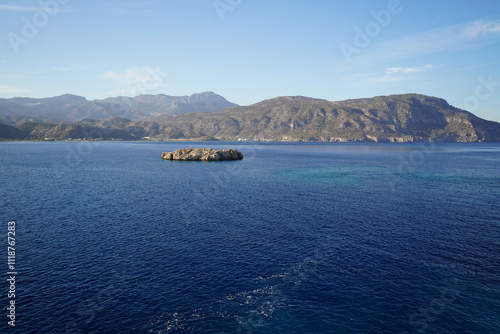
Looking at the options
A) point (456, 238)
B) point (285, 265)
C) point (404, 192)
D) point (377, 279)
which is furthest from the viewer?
point (404, 192)

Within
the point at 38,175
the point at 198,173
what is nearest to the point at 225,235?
the point at 198,173

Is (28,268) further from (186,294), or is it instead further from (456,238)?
(456,238)

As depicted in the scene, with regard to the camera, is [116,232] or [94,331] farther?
[116,232]

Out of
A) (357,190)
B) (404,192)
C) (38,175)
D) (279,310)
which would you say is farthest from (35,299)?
(38,175)

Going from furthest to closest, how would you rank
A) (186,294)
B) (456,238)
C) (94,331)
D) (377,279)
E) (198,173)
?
1. (198,173)
2. (456,238)
3. (377,279)
4. (186,294)
5. (94,331)

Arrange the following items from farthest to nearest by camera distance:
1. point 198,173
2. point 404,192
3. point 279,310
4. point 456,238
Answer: point 198,173, point 404,192, point 456,238, point 279,310

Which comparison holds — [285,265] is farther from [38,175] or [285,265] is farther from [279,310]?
[38,175]
